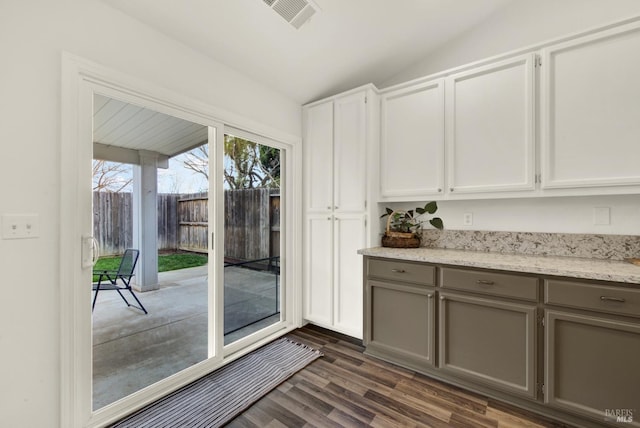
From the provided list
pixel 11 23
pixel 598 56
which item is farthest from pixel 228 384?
pixel 598 56

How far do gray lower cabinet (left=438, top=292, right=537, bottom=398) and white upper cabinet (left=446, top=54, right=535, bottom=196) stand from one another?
0.89m

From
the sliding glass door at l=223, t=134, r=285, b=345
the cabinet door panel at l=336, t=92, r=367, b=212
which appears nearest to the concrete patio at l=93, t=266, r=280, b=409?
the sliding glass door at l=223, t=134, r=285, b=345

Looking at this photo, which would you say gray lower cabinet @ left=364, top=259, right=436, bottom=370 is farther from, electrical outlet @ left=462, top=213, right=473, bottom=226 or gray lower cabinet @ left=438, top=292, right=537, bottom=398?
electrical outlet @ left=462, top=213, right=473, bottom=226

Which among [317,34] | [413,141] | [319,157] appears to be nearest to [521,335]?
[413,141]

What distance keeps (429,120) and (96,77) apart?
2389mm

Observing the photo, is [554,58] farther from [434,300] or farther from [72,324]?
[72,324]

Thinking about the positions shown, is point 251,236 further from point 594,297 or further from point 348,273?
point 594,297

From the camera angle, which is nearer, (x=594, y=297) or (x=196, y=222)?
(x=594, y=297)

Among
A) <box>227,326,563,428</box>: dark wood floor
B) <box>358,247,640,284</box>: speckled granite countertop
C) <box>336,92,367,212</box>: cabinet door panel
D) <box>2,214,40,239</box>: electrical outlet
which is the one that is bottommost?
<box>227,326,563,428</box>: dark wood floor

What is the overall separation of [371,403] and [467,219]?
1.70 m

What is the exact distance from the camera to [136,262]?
6.65 feet

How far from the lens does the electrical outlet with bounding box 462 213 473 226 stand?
2.42 metres

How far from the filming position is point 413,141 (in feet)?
8.02

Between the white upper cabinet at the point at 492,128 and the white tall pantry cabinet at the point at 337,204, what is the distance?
712 mm
